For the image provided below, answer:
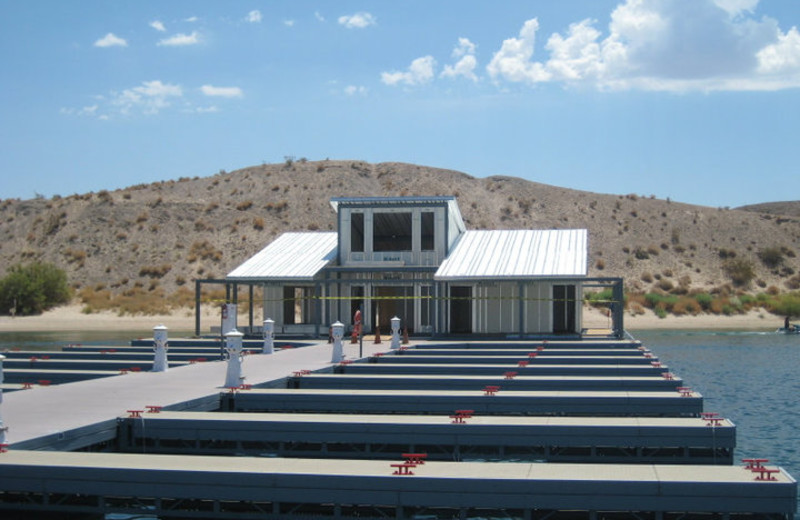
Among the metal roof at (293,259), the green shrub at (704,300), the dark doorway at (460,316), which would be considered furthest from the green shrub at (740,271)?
the dark doorway at (460,316)

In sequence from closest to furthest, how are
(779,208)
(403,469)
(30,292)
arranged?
(403,469)
(30,292)
(779,208)

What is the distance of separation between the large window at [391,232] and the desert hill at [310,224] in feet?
126

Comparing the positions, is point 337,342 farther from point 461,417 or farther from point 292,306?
point 292,306

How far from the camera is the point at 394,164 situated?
106250mm

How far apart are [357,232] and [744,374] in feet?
49.1

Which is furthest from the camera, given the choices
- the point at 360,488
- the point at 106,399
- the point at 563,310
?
the point at 563,310

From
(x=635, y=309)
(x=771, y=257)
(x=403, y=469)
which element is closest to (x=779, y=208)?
(x=771, y=257)

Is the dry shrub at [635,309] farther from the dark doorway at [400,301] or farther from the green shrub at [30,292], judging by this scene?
the green shrub at [30,292]

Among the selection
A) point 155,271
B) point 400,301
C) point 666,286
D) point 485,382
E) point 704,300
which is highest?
point 155,271

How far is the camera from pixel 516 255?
120 ft

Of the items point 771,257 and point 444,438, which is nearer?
point 444,438

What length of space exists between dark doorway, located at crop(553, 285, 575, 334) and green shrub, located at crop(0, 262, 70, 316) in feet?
144

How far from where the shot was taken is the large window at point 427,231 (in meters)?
37.2

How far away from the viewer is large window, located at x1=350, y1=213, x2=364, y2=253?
3747 cm
